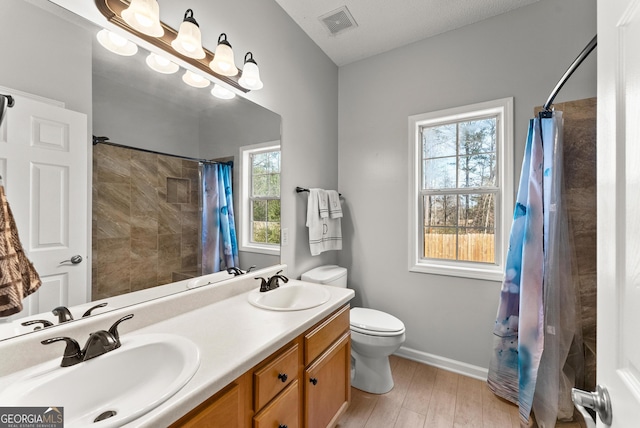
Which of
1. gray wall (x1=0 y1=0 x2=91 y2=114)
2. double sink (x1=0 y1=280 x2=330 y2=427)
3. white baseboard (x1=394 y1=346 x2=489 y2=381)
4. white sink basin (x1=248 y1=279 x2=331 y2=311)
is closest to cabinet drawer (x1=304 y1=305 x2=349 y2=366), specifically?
white sink basin (x1=248 y1=279 x2=331 y2=311)

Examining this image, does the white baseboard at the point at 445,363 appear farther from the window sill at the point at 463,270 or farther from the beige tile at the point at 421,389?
the window sill at the point at 463,270

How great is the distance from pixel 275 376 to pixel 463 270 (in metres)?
1.69

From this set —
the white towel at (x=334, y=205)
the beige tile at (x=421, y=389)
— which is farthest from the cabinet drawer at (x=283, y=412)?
the white towel at (x=334, y=205)

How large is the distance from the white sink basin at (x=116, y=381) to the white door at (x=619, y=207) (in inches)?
37.2

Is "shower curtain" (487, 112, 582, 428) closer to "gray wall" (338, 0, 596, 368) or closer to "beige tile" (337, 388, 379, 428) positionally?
"gray wall" (338, 0, 596, 368)

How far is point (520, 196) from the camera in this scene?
5.58 feet

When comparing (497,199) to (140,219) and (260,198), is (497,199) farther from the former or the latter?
(140,219)

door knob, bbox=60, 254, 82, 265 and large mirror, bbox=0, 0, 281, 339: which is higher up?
large mirror, bbox=0, 0, 281, 339

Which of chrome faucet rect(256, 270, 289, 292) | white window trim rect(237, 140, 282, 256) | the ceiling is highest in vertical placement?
the ceiling

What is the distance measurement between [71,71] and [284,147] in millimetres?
1183

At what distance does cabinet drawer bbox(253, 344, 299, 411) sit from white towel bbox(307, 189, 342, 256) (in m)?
1.09

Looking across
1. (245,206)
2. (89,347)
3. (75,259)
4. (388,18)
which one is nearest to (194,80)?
(245,206)

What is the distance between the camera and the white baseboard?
202 cm

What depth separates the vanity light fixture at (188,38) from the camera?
1215 mm
